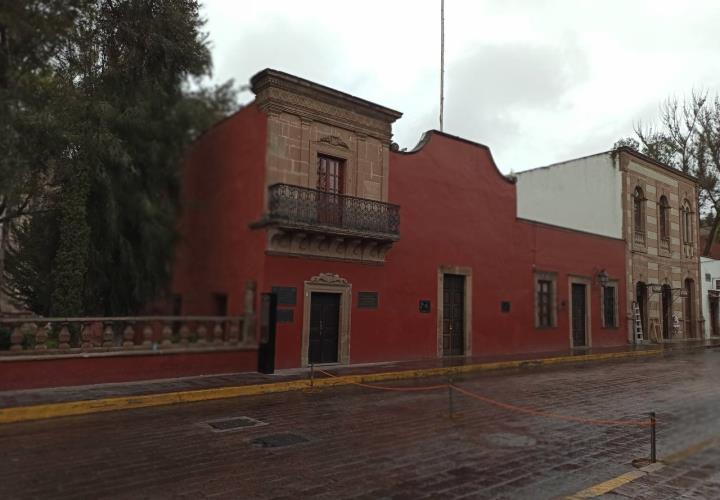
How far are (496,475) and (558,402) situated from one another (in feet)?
16.7

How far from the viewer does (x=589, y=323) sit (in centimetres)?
2289

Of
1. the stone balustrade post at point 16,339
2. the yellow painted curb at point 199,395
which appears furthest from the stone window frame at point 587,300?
the stone balustrade post at point 16,339

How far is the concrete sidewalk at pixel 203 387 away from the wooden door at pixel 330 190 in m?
4.04

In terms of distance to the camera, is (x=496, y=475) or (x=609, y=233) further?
(x=609, y=233)

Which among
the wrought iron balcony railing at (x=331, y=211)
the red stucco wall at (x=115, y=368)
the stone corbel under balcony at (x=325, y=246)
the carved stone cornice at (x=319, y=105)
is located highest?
the carved stone cornice at (x=319, y=105)

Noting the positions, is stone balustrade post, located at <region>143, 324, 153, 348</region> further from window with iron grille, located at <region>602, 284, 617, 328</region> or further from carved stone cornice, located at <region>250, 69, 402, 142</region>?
window with iron grille, located at <region>602, 284, 617, 328</region>

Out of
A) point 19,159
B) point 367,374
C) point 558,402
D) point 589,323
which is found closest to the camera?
point 19,159

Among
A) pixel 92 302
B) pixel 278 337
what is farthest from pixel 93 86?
pixel 278 337

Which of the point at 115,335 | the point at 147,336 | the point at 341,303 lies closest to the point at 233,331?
the point at 147,336

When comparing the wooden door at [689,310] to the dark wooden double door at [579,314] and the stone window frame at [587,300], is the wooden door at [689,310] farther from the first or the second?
the dark wooden double door at [579,314]

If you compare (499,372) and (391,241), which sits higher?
(391,241)

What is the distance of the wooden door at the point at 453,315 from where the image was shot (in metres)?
17.7

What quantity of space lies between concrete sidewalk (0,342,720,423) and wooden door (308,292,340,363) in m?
0.44

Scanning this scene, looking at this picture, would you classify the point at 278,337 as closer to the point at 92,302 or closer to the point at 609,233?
the point at 92,302
